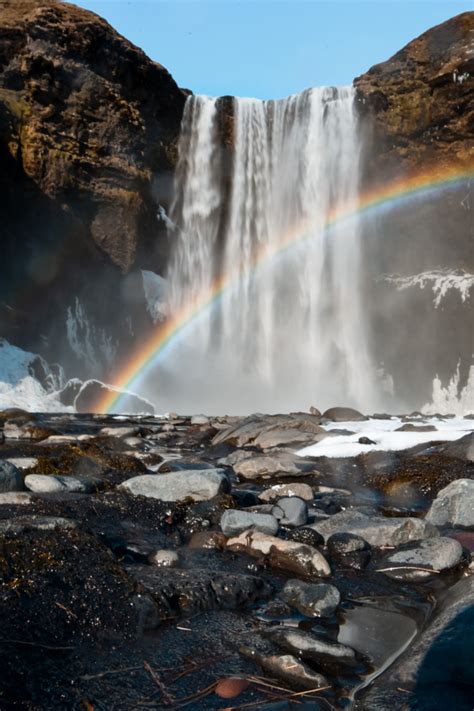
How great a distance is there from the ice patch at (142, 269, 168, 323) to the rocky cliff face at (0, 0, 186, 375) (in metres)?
0.66

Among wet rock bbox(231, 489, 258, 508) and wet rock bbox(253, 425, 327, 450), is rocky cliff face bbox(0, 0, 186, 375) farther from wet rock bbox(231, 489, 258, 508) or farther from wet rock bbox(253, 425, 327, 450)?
wet rock bbox(231, 489, 258, 508)

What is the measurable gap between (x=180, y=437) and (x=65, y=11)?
2106 cm

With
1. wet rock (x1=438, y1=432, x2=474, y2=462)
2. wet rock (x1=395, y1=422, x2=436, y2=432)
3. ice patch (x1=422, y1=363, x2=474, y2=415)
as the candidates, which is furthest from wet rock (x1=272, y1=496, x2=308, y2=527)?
ice patch (x1=422, y1=363, x2=474, y2=415)

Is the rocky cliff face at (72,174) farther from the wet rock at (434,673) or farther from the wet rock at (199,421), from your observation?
the wet rock at (434,673)

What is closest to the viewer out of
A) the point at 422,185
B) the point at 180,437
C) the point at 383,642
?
the point at 383,642

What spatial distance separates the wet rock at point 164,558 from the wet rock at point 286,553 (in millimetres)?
622

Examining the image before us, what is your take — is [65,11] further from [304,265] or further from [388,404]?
[388,404]

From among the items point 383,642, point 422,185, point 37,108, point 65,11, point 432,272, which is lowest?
point 383,642

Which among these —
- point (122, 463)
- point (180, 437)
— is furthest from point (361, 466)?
point (180, 437)

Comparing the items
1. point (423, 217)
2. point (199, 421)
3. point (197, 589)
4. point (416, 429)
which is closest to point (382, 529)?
point (197, 589)

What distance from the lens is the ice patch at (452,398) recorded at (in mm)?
26875

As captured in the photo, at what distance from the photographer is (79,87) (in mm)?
26578

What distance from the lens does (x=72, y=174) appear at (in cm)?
2628

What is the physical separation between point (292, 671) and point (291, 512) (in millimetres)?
3050
